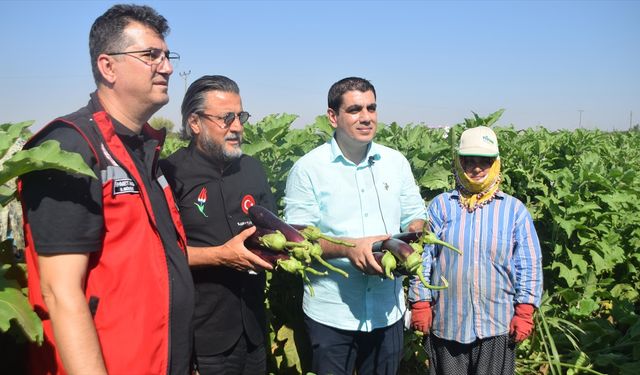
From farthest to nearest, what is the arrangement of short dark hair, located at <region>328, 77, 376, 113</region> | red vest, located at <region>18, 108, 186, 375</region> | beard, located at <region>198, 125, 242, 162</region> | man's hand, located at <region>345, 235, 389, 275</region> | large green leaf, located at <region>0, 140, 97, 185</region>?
short dark hair, located at <region>328, 77, 376, 113</region>
beard, located at <region>198, 125, 242, 162</region>
man's hand, located at <region>345, 235, 389, 275</region>
red vest, located at <region>18, 108, 186, 375</region>
large green leaf, located at <region>0, 140, 97, 185</region>

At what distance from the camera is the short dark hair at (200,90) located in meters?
2.80

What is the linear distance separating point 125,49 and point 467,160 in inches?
85.0

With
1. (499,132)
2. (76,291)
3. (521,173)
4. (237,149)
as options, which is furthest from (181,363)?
(499,132)

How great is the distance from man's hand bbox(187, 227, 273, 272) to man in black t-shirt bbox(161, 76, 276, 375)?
2.9 inches

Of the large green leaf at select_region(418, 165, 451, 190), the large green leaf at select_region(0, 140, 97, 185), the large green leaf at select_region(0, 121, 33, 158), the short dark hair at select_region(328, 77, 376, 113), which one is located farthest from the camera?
the large green leaf at select_region(418, 165, 451, 190)

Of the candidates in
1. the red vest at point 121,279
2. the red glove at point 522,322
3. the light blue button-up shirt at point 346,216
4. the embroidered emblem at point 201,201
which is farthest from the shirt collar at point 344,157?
the red vest at point 121,279

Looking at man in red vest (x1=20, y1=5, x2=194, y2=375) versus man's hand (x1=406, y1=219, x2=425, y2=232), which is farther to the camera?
man's hand (x1=406, y1=219, x2=425, y2=232)

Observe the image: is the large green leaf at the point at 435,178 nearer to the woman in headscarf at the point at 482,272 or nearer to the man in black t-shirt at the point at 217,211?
the woman in headscarf at the point at 482,272

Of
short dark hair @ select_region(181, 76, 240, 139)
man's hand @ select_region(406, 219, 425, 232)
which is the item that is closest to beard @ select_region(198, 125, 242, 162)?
short dark hair @ select_region(181, 76, 240, 139)

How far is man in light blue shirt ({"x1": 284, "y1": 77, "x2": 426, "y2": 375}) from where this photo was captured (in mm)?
2982

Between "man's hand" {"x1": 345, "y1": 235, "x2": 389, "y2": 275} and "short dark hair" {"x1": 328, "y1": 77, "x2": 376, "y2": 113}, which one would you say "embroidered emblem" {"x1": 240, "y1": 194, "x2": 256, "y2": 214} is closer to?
"man's hand" {"x1": 345, "y1": 235, "x2": 389, "y2": 275}

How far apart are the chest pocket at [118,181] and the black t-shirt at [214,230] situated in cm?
87

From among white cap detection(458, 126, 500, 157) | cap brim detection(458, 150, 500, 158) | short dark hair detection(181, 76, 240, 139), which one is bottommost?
cap brim detection(458, 150, 500, 158)

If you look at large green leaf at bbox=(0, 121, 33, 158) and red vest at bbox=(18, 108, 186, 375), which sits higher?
large green leaf at bbox=(0, 121, 33, 158)
